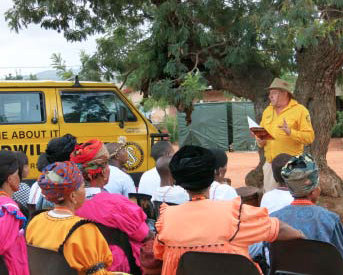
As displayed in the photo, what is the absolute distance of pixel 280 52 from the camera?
822cm

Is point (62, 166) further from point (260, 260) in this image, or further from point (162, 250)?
point (260, 260)

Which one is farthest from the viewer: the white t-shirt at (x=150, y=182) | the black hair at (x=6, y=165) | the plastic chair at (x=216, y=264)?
the white t-shirt at (x=150, y=182)

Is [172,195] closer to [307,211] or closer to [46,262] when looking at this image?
[307,211]

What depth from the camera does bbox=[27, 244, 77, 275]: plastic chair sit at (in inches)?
95.3

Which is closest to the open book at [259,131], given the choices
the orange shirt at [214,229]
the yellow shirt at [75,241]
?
the orange shirt at [214,229]

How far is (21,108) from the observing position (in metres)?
7.25

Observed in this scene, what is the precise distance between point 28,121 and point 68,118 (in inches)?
22.6

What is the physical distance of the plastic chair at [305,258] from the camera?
2471 millimetres

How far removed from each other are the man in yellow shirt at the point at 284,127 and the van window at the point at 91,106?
2.62 metres

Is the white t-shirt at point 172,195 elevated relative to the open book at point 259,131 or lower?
lower

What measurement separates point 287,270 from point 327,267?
249 millimetres

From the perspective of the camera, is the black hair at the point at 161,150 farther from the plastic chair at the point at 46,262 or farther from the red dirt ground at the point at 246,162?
the red dirt ground at the point at 246,162

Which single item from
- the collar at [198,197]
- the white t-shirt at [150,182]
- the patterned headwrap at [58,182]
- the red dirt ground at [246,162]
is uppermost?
the patterned headwrap at [58,182]

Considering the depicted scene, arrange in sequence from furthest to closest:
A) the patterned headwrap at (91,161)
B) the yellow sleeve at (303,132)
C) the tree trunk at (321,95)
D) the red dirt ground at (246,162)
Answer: the red dirt ground at (246,162), the tree trunk at (321,95), the yellow sleeve at (303,132), the patterned headwrap at (91,161)
